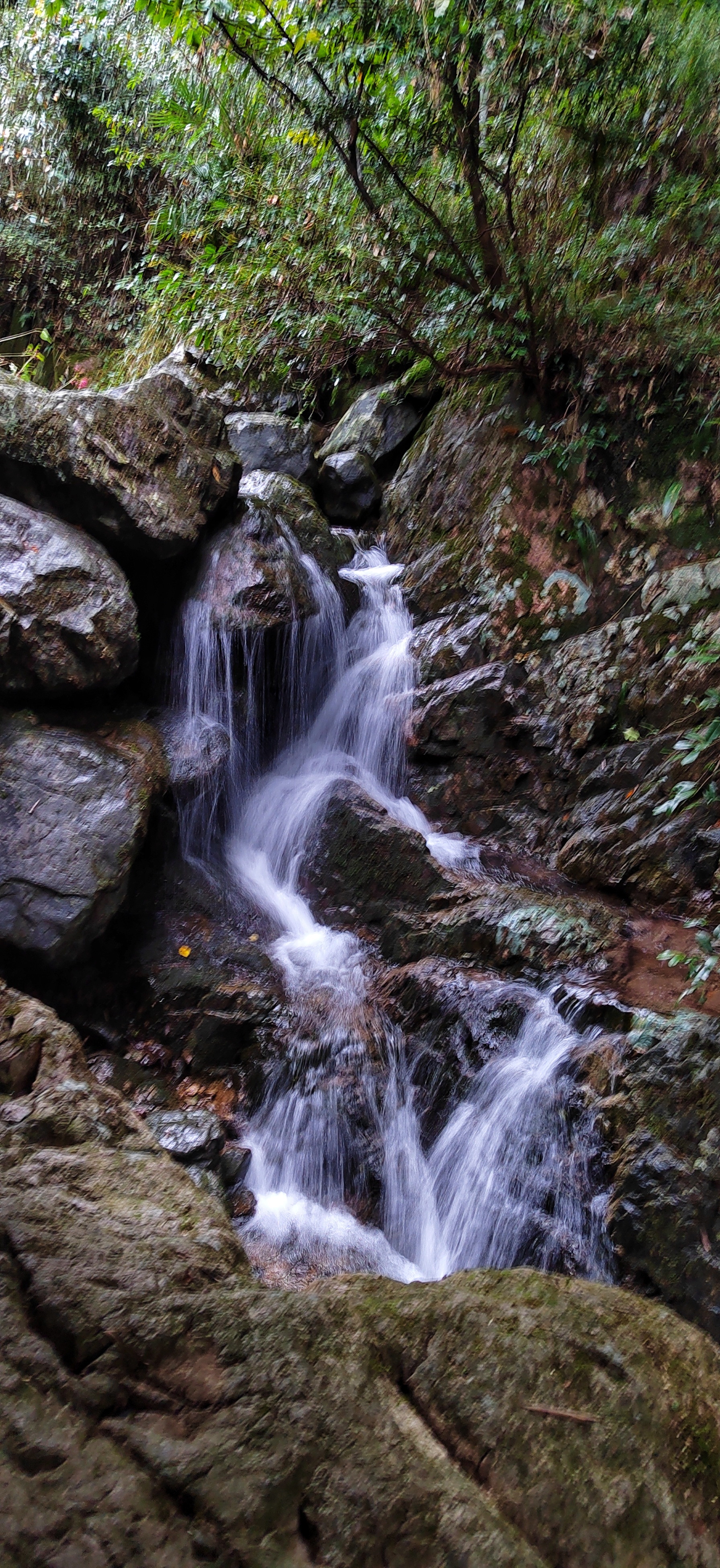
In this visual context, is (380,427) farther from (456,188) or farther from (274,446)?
(456,188)

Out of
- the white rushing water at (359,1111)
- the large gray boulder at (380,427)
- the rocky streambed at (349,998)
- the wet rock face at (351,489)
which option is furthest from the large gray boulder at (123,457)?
the large gray boulder at (380,427)

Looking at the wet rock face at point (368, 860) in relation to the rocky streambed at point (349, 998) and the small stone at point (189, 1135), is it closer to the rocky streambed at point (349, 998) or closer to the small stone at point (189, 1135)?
the rocky streambed at point (349, 998)

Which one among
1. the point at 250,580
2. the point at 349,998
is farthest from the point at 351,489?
the point at 349,998

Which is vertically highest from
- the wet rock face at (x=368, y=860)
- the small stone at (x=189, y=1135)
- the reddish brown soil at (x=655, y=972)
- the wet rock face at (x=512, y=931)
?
the wet rock face at (x=368, y=860)

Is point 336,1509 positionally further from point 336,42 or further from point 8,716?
point 336,42

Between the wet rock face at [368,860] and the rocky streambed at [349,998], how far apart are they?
1.1 inches

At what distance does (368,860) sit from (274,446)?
560 centimetres

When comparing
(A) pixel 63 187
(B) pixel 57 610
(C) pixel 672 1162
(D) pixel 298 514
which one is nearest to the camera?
(C) pixel 672 1162

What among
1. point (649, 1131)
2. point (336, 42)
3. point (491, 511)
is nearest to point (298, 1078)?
point (649, 1131)

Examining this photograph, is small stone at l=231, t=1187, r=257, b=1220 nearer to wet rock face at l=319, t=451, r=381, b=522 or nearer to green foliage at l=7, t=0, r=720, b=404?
green foliage at l=7, t=0, r=720, b=404

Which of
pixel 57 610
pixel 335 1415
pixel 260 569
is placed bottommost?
pixel 335 1415

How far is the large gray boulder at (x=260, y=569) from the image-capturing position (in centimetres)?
636

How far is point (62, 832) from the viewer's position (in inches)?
184

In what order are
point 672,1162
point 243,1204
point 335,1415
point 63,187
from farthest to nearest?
point 63,187 → point 243,1204 → point 672,1162 → point 335,1415
